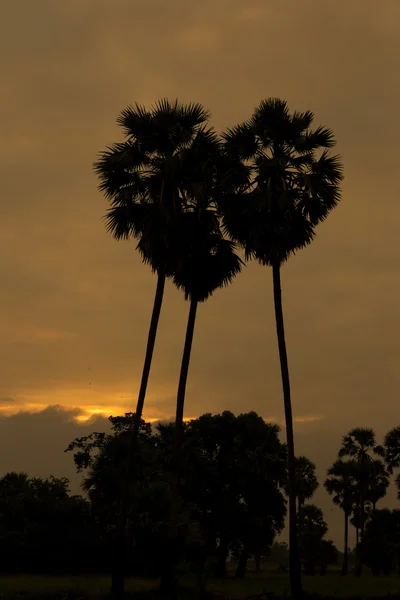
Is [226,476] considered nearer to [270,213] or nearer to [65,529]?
[65,529]

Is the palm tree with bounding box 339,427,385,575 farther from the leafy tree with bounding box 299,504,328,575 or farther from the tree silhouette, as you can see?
the tree silhouette

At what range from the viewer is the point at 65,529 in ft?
163

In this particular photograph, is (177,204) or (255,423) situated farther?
(255,423)

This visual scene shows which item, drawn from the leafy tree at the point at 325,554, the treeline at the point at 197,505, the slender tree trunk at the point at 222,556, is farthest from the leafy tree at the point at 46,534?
the leafy tree at the point at 325,554

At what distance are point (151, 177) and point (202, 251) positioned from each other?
4555 mm

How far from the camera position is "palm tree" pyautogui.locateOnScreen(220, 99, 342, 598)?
37.8 meters

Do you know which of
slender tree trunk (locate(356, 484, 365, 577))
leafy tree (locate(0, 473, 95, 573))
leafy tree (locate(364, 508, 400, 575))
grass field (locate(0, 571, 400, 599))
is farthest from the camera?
slender tree trunk (locate(356, 484, 365, 577))

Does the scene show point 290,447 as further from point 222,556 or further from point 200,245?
point 222,556

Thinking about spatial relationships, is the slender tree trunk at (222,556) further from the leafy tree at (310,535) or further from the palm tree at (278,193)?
the palm tree at (278,193)

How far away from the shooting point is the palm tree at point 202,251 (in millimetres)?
39000

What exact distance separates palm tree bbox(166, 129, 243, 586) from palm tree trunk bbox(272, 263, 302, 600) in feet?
10.8

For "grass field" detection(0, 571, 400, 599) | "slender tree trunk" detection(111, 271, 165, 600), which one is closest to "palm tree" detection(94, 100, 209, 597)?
"slender tree trunk" detection(111, 271, 165, 600)

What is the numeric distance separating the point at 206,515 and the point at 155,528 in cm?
3040

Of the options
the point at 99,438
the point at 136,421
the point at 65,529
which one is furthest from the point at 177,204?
the point at 99,438
